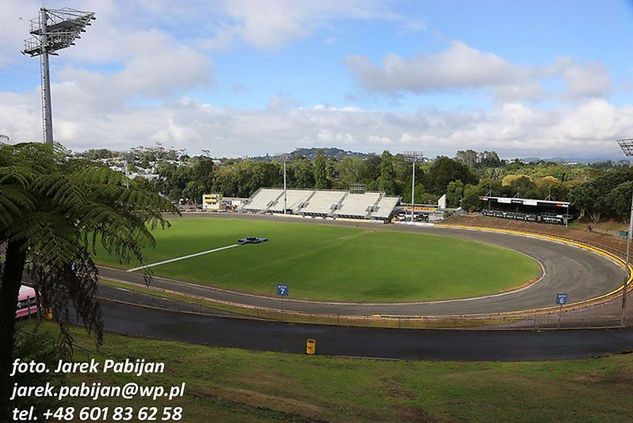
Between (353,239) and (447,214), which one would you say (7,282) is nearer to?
(353,239)

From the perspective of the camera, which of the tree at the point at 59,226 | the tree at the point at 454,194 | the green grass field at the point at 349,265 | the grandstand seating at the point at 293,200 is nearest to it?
the tree at the point at 59,226

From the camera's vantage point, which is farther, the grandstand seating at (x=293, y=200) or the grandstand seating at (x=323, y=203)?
the grandstand seating at (x=293, y=200)

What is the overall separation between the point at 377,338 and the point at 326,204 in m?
72.7

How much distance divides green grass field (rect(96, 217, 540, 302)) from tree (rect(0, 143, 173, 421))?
2671 cm

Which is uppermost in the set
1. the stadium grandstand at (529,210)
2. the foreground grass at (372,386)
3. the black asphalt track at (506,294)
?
the stadium grandstand at (529,210)

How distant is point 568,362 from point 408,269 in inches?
939

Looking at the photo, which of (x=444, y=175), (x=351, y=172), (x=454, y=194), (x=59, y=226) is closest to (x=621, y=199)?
(x=454, y=194)

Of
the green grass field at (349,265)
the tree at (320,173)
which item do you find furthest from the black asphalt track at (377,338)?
the tree at (320,173)

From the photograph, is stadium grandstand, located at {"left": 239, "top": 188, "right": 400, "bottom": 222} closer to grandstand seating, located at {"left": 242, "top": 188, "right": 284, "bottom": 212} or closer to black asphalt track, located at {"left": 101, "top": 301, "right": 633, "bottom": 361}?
grandstand seating, located at {"left": 242, "top": 188, "right": 284, "bottom": 212}

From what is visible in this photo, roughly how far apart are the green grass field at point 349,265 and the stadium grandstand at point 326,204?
22.0 m

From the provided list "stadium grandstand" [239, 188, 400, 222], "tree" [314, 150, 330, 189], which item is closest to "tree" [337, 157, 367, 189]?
"tree" [314, 150, 330, 189]

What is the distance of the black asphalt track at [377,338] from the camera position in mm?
20391

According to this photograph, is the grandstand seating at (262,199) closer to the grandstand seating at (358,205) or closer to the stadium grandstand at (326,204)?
the stadium grandstand at (326,204)

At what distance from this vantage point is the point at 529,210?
76688 mm
